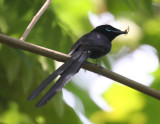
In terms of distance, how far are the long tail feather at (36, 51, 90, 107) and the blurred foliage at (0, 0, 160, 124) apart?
0.48 m

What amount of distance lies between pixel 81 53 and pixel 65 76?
41 centimetres

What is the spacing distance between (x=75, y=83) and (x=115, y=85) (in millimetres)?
467

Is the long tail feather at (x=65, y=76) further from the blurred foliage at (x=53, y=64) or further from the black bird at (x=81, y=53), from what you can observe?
the blurred foliage at (x=53, y=64)

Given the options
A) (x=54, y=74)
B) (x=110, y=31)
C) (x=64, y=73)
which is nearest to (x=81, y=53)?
(x=64, y=73)

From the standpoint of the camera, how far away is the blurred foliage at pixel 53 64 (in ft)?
9.53

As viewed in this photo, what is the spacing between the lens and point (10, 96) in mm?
3180

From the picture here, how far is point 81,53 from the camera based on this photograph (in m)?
2.37

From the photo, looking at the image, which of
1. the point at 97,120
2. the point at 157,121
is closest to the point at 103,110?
the point at 97,120

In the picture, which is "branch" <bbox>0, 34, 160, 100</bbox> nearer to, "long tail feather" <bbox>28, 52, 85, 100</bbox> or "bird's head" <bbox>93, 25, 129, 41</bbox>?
"long tail feather" <bbox>28, 52, 85, 100</bbox>

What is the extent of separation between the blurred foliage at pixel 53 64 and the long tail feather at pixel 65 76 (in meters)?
0.48

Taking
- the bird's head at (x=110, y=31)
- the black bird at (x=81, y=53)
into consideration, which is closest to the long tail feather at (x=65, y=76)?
the black bird at (x=81, y=53)

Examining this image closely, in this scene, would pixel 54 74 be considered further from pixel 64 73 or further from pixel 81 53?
pixel 81 53

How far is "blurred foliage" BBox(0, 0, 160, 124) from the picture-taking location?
2904 mm

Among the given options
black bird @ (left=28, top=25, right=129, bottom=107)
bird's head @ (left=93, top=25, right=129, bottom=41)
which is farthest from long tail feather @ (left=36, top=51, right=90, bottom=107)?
bird's head @ (left=93, top=25, right=129, bottom=41)
